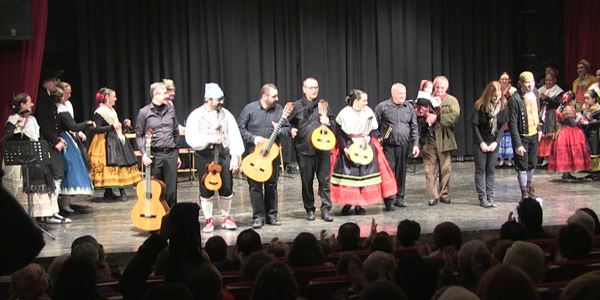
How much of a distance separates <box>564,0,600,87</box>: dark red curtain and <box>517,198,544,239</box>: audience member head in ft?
29.4

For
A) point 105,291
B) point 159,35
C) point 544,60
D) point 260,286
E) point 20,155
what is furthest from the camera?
point 544,60

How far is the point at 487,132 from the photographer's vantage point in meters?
8.80

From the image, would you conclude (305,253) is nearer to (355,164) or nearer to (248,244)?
(248,244)

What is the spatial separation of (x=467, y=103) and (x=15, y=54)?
26.8 feet

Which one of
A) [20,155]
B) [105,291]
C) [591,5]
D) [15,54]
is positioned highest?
[591,5]

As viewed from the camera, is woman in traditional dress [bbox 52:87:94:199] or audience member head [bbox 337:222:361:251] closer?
audience member head [bbox 337:222:361:251]

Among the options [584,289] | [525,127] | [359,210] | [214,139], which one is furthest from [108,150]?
[584,289]

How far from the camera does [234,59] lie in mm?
13148

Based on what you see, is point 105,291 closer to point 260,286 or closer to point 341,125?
point 260,286

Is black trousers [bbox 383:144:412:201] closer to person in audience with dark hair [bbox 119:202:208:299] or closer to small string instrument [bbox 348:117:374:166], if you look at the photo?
small string instrument [bbox 348:117:374:166]

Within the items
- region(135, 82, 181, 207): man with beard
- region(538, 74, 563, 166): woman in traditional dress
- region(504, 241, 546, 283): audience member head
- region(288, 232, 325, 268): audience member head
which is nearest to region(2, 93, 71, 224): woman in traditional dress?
region(135, 82, 181, 207): man with beard

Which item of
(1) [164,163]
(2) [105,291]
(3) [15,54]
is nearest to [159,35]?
(3) [15,54]

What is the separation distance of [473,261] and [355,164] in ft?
15.3

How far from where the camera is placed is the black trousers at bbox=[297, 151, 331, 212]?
27.0 feet
